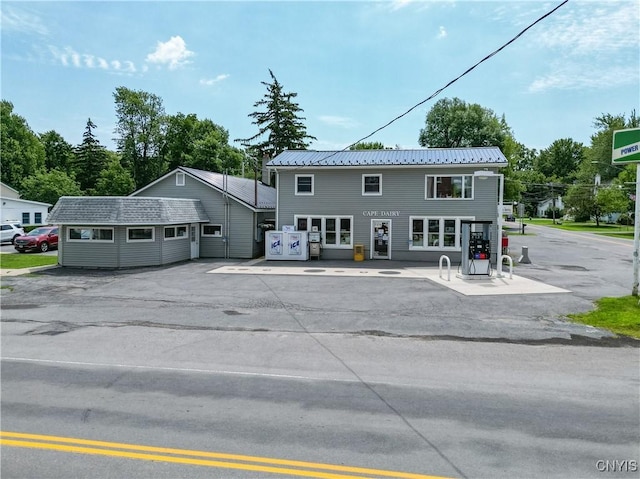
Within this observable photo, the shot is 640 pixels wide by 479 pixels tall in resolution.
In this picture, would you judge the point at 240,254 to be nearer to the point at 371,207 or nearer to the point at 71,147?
the point at 371,207

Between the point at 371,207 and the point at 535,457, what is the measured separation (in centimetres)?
2111

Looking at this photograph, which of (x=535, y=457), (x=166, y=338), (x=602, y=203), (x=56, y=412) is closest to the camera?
(x=535, y=457)

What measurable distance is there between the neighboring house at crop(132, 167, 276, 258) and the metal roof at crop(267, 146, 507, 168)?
10.6ft

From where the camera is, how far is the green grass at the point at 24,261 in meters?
22.8

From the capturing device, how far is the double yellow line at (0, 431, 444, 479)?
429cm

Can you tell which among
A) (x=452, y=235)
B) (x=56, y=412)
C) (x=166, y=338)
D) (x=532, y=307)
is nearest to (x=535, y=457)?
(x=56, y=412)

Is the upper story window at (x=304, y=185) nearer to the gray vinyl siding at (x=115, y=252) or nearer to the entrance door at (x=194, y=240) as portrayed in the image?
the entrance door at (x=194, y=240)

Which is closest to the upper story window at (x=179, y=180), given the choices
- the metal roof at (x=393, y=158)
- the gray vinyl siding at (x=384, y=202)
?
the metal roof at (x=393, y=158)

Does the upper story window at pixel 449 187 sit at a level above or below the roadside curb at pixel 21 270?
above

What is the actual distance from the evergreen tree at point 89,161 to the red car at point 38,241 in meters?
40.7

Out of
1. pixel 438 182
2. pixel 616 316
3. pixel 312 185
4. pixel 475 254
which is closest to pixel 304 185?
pixel 312 185

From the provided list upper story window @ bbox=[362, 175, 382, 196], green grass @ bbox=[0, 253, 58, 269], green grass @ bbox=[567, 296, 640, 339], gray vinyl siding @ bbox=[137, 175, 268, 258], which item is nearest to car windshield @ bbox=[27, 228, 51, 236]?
green grass @ bbox=[0, 253, 58, 269]

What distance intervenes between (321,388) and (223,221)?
834 inches

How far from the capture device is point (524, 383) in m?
6.96
